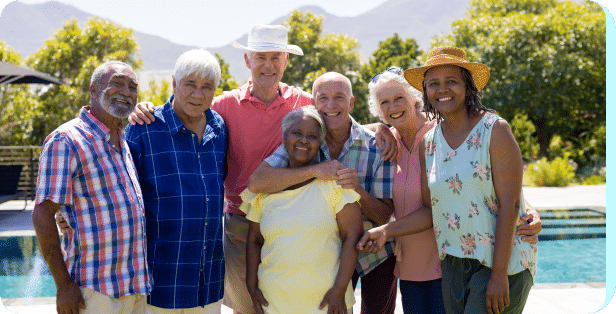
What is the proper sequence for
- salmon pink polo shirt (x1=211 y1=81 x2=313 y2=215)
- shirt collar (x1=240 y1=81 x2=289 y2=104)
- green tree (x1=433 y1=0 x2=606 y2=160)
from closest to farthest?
1. salmon pink polo shirt (x1=211 y1=81 x2=313 y2=215)
2. shirt collar (x1=240 y1=81 x2=289 y2=104)
3. green tree (x1=433 y1=0 x2=606 y2=160)

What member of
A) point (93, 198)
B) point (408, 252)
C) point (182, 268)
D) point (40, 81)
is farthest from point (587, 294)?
point (40, 81)

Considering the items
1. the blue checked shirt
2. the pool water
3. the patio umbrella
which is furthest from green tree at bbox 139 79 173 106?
the blue checked shirt

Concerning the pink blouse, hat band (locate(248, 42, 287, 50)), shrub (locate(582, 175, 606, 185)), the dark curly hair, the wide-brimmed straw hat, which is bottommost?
shrub (locate(582, 175, 606, 185))

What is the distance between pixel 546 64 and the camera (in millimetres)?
16016

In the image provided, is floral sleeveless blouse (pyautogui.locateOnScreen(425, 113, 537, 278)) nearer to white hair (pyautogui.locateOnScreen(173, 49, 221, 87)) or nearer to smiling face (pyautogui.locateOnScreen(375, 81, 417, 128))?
smiling face (pyautogui.locateOnScreen(375, 81, 417, 128))

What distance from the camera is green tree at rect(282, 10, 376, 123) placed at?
672 inches

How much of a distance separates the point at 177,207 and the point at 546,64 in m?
16.1

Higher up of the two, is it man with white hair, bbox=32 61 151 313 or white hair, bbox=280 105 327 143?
white hair, bbox=280 105 327 143

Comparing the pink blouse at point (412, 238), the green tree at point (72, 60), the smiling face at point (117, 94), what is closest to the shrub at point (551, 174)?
the green tree at point (72, 60)

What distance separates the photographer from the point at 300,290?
2467 millimetres

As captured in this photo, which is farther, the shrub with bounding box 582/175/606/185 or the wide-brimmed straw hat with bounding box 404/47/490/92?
the shrub with bounding box 582/175/606/185

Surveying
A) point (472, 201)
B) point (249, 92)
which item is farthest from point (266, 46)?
point (472, 201)

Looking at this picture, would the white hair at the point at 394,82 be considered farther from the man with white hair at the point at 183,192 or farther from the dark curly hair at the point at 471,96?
the man with white hair at the point at 183,192

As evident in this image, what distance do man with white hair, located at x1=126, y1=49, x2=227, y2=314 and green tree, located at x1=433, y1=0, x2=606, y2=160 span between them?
49.6ft
